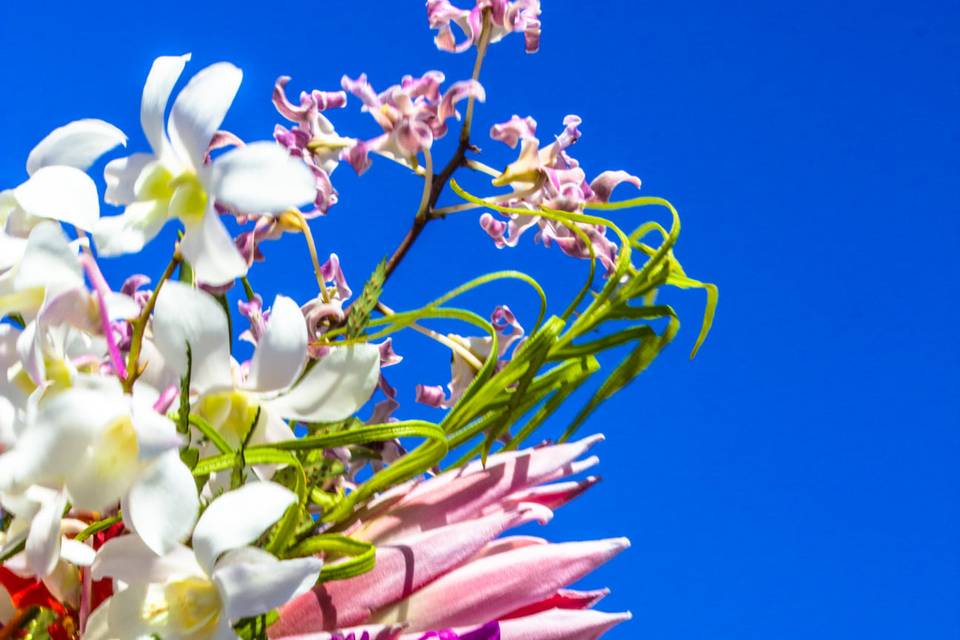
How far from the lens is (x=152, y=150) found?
0.42m

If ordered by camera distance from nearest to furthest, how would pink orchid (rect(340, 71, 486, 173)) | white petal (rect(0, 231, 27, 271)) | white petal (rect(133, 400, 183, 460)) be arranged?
white petal (rect(133, 400, 183, 460)), white petal (rect(0, 231, 27, 271)), pink orchid (rect(340, 71, 486, 173))

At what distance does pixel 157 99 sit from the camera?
413mm

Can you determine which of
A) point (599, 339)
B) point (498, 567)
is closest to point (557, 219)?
point (599, 339)

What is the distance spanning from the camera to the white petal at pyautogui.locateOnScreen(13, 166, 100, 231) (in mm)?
415

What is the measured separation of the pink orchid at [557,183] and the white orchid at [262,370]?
0.19 m

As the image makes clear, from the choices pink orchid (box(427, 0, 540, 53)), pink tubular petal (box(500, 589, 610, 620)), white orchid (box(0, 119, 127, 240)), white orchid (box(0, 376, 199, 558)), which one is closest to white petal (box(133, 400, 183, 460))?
white orchid (box(0, 376, 199, 558))

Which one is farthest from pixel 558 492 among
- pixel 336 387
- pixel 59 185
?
pixel 59 185

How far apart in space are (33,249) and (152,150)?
0.06 metres

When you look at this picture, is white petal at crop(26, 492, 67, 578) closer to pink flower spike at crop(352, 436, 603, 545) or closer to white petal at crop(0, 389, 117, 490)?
white petal at crop(0, 389, 117, 490)

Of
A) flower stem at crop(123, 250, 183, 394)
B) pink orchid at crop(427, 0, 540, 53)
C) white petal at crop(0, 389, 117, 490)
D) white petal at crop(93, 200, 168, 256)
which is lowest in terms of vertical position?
white petal at crop(0, 389, 117, 490)

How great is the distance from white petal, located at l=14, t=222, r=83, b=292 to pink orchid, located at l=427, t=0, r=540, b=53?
0.30 m

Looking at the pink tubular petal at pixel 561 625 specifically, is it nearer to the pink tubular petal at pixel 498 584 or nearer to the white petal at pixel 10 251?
the pink tubular petal at pixel 498 584

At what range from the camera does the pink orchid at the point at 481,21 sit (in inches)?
24.6

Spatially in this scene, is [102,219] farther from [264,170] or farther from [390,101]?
[390,101]
